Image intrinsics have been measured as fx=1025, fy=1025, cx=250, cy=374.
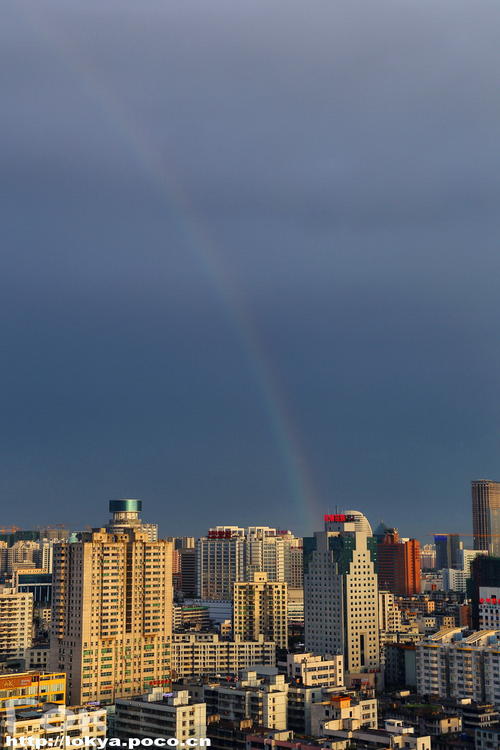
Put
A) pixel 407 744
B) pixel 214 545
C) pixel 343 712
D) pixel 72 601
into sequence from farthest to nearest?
pixel 214 545, pixel 72 601, pixel 343 712, pixel 407 744

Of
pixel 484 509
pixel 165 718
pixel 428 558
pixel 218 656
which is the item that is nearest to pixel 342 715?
pixel 165 718

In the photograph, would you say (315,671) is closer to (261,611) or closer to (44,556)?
(261,611)

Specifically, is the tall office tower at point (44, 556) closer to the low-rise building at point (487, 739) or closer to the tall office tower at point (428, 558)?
the tall office tower at point (428, 558)

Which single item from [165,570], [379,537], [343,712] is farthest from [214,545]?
[343,712]

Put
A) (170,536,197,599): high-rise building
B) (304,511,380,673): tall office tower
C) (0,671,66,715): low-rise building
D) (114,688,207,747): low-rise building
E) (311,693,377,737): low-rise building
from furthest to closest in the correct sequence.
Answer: (170,536,197,599): high-rise building, (304,511,380,673): tall office tower, (311,693,377,737): low-rise building, (0,671,66,715): low-rise building, (114,688,207,747): low-rise building

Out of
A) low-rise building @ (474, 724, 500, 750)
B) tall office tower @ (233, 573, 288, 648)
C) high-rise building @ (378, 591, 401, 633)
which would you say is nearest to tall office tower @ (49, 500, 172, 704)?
low-rise building @ (474, 724, 500, 750)

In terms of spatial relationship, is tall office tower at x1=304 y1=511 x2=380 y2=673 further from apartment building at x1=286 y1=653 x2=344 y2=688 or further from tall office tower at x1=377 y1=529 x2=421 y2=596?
tall office tower at x1=377 y1=529 x2=421 y2=596

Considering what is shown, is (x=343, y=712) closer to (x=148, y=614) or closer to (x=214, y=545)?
(x=148, y=614)

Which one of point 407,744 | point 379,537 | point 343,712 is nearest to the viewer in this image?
point 407,744
